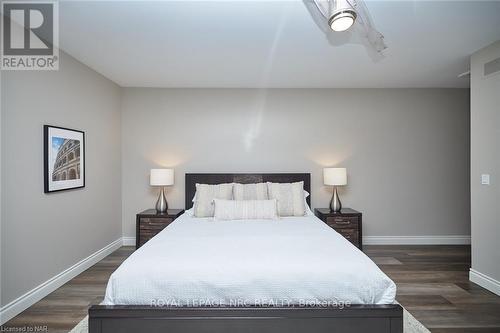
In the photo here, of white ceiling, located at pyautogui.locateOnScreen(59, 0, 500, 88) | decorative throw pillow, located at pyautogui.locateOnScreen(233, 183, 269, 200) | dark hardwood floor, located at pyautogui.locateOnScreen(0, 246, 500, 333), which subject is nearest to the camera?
white ceiling, located at pyautogui.locateOnScreen(59, 0, 500, 88)

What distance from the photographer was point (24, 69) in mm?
2588

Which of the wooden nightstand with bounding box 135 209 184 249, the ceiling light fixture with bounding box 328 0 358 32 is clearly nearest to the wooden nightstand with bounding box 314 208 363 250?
the wooden nightstand with bounding box 135 209 184 249

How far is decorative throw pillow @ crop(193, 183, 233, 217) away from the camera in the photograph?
363 centimetres

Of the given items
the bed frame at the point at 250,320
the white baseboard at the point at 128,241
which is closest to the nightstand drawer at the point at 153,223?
the white baseboard at the point at 128,241

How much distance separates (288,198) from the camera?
376cm

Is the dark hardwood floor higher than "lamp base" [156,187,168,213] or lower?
lower

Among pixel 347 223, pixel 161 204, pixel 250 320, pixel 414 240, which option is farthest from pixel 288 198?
pixel 414 240

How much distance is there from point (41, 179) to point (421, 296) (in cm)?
390

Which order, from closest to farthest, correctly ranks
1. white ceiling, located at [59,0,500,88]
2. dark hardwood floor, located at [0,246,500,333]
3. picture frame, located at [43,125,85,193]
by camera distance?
white ceiling, located at [59,0,500,88], dark hardwood floor, located at [0,246,500,333], picture frame, located at [43,125,85,193]

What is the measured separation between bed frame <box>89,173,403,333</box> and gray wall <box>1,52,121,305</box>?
1350 mm

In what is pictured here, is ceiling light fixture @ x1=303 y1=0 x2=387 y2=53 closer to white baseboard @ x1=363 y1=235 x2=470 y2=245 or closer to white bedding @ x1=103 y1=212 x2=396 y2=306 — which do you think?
white bedding @ x1=103 y1=212 x2=396 y2=306

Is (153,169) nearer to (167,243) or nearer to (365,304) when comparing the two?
(167,243)

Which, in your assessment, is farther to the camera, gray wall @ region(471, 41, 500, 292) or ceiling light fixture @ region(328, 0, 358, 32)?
gray wall @ region(471, 41, 500, 292)

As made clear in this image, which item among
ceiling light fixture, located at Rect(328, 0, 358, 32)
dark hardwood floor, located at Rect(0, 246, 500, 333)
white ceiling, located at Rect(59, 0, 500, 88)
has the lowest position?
dark hardwood floor, located at Rect(0, 246, 500, 333)
